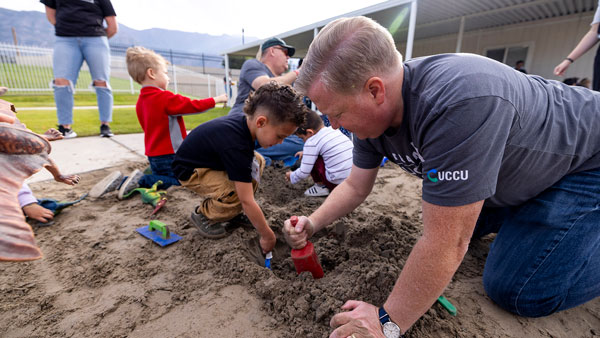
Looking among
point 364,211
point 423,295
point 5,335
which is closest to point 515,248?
point 423,295

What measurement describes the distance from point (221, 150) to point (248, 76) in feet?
4.96

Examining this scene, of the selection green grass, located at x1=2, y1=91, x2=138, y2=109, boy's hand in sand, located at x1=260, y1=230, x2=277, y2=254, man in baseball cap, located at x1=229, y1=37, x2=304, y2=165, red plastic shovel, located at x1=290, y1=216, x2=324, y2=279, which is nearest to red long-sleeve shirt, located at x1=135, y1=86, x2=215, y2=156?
man in baseball cap, located at x1=229, y1=37, x2=304, y2=165

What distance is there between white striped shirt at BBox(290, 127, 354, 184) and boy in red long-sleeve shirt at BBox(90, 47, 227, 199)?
977mm

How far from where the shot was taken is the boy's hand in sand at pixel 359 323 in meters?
0.97

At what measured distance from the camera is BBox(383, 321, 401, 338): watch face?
0.98 meters

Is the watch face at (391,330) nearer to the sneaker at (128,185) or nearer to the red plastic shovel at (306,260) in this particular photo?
the red plastic shovel at (306,260)

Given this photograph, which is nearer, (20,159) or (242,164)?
(20,159)

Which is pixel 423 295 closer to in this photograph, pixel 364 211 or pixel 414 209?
pixel 364 211

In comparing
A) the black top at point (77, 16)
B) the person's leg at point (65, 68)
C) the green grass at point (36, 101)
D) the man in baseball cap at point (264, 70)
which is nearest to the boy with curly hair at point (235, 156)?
the man in baseball cap at point (264, 70)

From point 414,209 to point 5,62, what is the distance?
702 inches

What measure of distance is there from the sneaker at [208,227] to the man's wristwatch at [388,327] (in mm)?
1258

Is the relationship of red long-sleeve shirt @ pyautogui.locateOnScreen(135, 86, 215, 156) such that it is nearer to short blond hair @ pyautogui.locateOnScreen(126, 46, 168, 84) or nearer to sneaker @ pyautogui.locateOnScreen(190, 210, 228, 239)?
short blond hair @ pyautogui.locateOnScreen(126, 46, 168, 84)

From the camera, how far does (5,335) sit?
1201 mm

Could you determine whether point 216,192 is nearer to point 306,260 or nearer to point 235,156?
point 235,156
